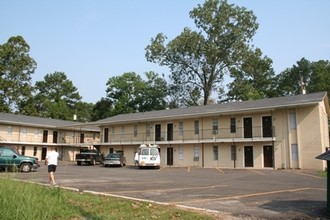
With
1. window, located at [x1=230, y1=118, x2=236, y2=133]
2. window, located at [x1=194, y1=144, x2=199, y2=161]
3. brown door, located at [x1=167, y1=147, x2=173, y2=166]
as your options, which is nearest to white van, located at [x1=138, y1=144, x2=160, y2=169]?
window, located at [x1=194, y1=144, x2=199, y2=161]

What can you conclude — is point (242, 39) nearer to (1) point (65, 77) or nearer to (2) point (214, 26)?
(2) point (214, 26)

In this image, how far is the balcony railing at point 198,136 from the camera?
33188 millimetres

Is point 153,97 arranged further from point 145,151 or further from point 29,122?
point 145,151

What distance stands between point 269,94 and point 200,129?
2767 centimetres

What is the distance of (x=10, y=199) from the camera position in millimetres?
8500

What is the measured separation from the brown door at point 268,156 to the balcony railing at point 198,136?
41.2 inches

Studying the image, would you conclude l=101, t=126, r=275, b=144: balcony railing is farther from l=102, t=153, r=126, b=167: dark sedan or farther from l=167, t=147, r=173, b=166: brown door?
l=102, t=153, r=126, b=167: dark sedan

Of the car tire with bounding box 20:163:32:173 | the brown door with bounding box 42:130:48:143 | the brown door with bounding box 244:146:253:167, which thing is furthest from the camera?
the brown door with bounding box 42:130:48:143

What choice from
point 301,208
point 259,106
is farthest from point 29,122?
point 301,208

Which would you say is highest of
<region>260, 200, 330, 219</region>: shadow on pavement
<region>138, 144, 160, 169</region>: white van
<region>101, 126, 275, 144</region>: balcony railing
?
<region>101, 126, 275, 144</region>: balcony railing

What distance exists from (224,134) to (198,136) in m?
3.16

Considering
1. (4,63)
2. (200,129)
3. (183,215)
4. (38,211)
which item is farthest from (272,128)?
(4,63)

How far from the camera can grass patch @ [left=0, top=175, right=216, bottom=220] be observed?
8.14m

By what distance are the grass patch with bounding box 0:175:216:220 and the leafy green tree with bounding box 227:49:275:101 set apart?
42532mm
